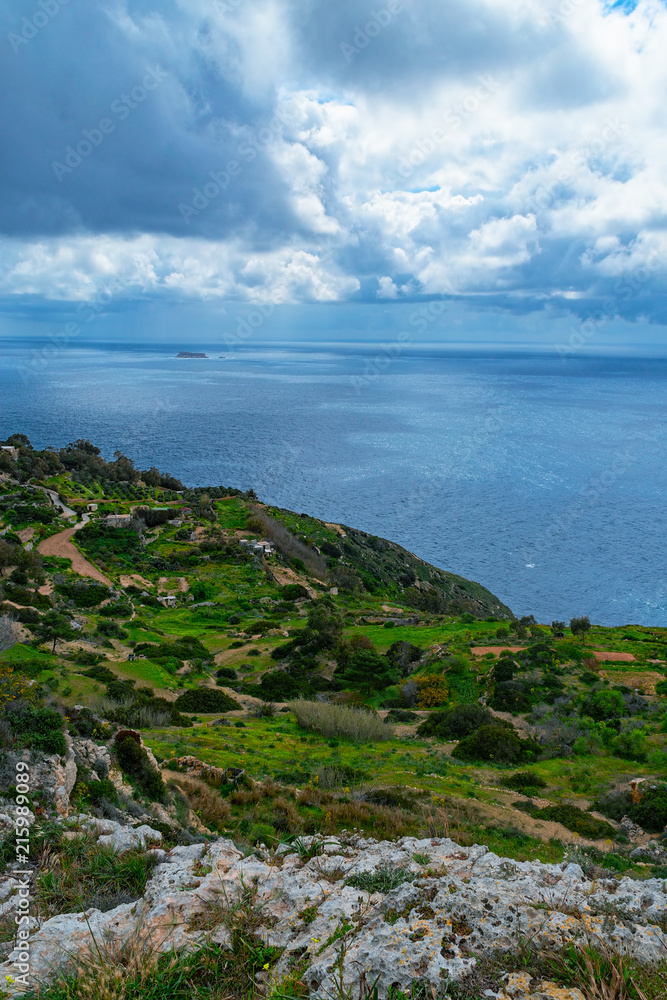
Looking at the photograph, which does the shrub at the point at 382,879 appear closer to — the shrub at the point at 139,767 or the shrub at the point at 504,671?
the shrub at the point at 139,767

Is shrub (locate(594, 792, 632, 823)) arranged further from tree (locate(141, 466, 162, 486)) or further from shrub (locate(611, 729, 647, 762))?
tree (locate(141, 466, 162, 486))

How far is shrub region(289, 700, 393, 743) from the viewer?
Answer: 21266 mm

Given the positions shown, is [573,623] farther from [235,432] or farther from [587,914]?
[235,432]

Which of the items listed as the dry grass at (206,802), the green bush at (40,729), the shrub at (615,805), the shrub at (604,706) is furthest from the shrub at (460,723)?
the green bush at (40,729)

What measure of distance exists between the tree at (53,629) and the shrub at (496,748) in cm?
1952

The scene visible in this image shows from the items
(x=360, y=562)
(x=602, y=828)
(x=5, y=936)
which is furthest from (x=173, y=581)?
(x=5, y=936)

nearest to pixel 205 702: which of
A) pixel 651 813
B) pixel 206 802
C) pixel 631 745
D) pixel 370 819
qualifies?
pixel 206 802

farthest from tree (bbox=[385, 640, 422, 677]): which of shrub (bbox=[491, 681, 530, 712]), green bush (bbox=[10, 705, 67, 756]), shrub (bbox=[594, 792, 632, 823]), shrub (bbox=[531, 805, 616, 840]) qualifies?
green bush (bbox=[10, 705, 67, 756])

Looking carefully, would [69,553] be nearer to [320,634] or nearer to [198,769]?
[320,634]

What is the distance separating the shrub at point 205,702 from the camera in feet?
78.5

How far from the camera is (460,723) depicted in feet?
72.2

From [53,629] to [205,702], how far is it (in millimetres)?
10297

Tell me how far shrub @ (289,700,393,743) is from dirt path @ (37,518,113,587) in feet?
85.6

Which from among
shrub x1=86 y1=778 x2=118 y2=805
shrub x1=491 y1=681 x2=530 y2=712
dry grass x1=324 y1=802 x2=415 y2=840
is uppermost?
shrub x1=86 y1=778 x2=118 y2=805
